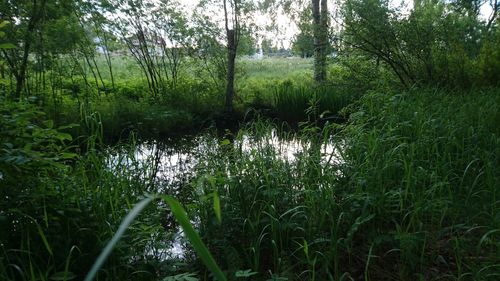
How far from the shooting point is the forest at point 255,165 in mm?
1855

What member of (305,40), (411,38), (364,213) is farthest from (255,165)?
(305,40)

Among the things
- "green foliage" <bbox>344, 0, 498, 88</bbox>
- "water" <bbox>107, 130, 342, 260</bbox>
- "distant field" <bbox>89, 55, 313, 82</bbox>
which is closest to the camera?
"water" <bbox>107, 130, 342, 260</bbox>

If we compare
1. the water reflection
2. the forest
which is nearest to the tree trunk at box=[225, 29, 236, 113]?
the forest

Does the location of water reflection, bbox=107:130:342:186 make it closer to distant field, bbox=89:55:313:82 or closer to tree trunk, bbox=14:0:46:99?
tree trunk, bbox=14:0:46:99

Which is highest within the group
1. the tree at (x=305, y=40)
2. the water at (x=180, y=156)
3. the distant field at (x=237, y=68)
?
the tree at (x=305, y=40)

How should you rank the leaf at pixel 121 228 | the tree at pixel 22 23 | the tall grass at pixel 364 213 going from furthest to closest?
the tree at pixel 22 23
the tall grass at pixel 364 213
the leaf at pixel 121 228

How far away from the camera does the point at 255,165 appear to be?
2.99 meters

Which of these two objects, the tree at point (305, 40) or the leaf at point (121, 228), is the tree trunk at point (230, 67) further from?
the leaf at point (121, 228)

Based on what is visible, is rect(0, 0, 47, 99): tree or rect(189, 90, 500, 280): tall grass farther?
rect(0, 0, 47, 99): tree

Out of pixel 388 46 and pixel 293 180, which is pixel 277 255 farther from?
→ pixel 388 46

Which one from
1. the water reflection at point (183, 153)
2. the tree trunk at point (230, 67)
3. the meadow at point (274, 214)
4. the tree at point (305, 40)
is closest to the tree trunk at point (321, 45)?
the tree at point (305, 40)

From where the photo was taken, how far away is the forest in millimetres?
1855

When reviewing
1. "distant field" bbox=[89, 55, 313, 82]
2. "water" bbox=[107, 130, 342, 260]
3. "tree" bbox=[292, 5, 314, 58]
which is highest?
"tree" bbox=[292, 5, 314, 58]

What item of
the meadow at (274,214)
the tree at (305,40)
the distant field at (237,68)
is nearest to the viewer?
the meadow at (274,214)
